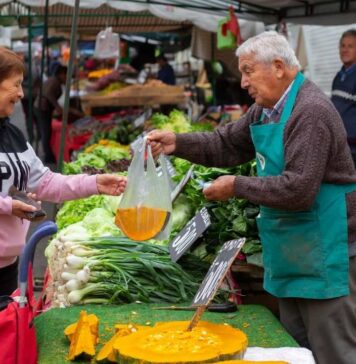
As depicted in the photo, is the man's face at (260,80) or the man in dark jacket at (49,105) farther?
the man in dark jacket at (49,105)

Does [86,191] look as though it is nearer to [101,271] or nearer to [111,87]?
[101,271]

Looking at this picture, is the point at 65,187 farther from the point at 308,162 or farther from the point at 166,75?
the point at 166,75

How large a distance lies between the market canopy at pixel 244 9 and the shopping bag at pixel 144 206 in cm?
526

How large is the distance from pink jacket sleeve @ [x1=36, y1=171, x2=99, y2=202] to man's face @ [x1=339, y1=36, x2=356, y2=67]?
5218mm

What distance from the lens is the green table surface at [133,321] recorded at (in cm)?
295

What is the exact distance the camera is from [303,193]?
3027 mm

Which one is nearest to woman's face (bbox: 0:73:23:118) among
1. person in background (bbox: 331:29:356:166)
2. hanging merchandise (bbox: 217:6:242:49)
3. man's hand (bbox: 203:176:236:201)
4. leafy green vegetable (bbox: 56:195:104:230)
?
man's hand (bbox: 203:176:236:201)

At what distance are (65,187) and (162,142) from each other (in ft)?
1.69

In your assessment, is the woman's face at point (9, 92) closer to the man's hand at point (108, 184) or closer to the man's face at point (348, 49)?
the man's hand at point (108, 184)

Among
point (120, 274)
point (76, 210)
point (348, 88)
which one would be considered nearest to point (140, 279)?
point (120, 274)

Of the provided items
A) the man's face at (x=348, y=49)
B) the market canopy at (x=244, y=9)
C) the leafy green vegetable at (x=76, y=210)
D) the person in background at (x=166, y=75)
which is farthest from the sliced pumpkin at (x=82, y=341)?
the person in background at (x=166, y=75)

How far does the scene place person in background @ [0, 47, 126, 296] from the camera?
125 inches

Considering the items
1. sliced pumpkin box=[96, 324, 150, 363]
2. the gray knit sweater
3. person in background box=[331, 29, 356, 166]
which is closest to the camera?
sliced pumpkin box=[96, 324, 150, 363]

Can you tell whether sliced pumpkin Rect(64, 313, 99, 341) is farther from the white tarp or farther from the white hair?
the white tarp
